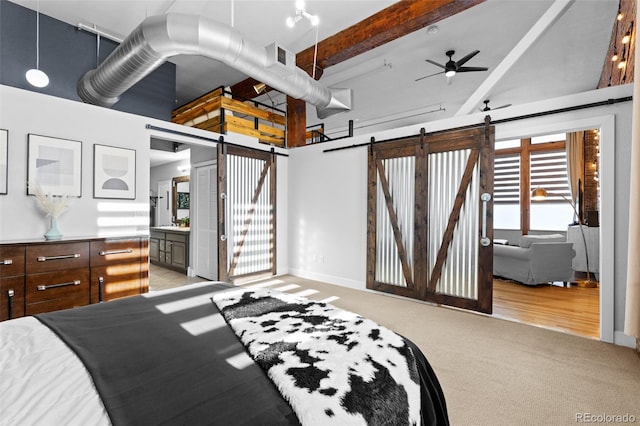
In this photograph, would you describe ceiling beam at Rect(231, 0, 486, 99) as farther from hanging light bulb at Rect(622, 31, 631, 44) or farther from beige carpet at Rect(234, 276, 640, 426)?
beige carpet at Rect(234, 276, 640, 426)

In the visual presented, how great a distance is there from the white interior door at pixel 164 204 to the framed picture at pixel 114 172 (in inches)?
175

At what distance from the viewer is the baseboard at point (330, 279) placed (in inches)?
183

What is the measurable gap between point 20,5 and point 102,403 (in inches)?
210

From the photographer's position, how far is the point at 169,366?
38.3 inches

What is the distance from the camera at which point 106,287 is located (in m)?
3.02

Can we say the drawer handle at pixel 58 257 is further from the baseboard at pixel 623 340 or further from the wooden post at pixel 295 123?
the baseboard at pixel 623 340

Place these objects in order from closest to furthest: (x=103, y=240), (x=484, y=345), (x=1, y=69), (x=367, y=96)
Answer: (x=484, y=345)
(x=103, y=240)
(x=1, y=69)
(x=367, y=96)

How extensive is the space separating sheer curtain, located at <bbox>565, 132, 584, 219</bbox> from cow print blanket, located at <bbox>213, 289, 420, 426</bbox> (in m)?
7.95

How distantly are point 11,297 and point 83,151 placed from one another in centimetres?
169

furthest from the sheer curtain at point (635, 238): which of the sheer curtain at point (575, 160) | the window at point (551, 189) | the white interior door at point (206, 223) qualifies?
the window at point (551, 189)

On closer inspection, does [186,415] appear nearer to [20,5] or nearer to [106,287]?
[106,287]

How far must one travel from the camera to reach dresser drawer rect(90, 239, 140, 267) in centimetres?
295

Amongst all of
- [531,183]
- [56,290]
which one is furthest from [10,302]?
[531,183]

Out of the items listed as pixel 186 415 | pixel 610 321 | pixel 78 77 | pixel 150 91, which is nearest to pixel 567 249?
pixel 610 321
